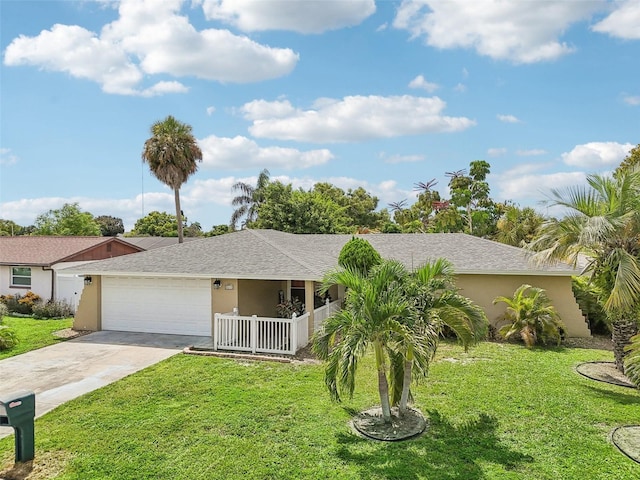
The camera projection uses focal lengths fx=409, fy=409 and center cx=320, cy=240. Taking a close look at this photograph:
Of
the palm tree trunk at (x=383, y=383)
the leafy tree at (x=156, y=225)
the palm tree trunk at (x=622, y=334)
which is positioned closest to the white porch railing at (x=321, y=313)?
the palm tree trunk at (x=383, y=383)

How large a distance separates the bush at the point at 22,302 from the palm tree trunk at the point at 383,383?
18888mm

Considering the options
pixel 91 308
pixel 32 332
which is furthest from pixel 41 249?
pixel 91 308

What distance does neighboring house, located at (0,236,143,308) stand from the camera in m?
19.3

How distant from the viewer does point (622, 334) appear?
952cm

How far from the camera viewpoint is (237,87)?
16328 millimetres

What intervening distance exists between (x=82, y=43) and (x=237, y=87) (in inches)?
225

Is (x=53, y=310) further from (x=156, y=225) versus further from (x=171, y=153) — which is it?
(x=156, y=225)

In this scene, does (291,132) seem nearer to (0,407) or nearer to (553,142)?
(553,142)

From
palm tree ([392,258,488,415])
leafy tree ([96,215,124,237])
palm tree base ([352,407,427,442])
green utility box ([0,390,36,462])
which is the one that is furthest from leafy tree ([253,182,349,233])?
leafy tree ([96,215,124,237])

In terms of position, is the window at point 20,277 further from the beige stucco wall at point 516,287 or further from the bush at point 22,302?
the beige stucco wall at point 516,287

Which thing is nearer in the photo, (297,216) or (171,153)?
(171,153)

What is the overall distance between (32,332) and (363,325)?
14.3 metres

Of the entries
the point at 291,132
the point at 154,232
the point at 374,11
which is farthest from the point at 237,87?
the point at 154,232

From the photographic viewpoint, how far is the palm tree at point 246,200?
4509cm
